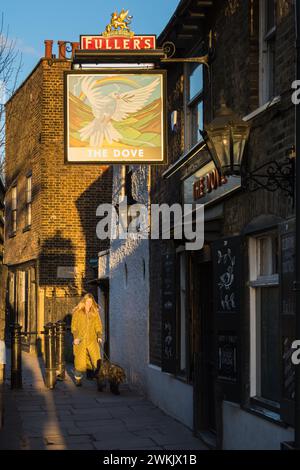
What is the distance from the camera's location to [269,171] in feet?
24.2

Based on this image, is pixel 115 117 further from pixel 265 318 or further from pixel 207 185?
pixel 265 318

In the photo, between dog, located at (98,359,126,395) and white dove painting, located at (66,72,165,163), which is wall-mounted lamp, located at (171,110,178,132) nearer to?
white dove painting, located at (66,72,165,163)

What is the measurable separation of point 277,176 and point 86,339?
9459 millimetres

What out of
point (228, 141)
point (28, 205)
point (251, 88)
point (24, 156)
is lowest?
point (228, 141)

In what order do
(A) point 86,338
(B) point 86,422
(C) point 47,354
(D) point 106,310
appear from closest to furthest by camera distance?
1. (B) point 86,422
2. (C) point 47,354
3. (A) point 86,338
4. (D) point 106,310

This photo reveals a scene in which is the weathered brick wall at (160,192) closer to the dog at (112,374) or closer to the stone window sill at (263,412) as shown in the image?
the dog at (112,374)

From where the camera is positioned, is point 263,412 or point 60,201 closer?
point 263,412

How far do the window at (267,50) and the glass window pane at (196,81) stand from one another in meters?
2.51

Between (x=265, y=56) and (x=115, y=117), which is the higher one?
(x=265, y=56)

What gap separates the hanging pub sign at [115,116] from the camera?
362 inches

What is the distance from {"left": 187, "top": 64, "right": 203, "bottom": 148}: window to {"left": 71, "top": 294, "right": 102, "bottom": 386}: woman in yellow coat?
5.49 m

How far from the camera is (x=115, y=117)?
30.2 ft

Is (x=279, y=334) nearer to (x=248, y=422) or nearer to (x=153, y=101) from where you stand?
(x=248, y=422)

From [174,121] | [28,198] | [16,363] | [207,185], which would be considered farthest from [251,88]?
[28,198]
